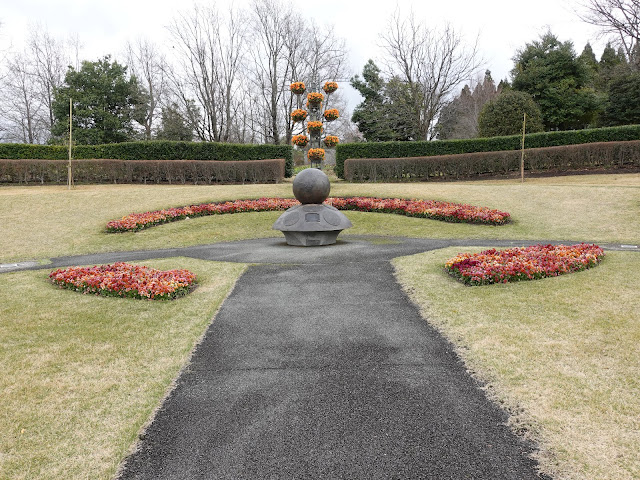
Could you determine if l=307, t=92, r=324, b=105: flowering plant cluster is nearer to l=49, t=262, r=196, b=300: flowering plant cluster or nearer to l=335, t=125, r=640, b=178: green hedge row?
l=49, t=262, r=196, b=300: flowering plant cluster

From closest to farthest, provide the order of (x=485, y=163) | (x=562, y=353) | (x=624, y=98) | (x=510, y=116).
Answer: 1. (x=562, y=353)
2. (x=485, y=163)
3. (x=510, y=116)
4. (x=624, y=98)

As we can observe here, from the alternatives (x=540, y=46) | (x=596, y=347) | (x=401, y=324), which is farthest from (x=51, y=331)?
(x=540, y=46)

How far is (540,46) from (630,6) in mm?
6491

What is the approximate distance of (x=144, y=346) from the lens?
432 cm

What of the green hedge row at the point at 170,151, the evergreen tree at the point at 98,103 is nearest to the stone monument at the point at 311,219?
the green hedge row at the point at 170,151

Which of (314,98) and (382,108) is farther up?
(382,108)

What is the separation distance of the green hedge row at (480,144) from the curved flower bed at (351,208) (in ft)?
33.3

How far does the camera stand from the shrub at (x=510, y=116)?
26812 mm

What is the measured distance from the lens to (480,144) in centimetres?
2403

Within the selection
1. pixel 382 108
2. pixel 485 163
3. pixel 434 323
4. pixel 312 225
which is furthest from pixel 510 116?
pixel 434 323

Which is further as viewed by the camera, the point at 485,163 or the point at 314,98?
the point at 485,163

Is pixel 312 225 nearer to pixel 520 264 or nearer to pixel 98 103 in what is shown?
pixel 520 264

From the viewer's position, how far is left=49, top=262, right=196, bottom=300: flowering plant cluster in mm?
6039

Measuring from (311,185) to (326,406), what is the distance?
7.68m
